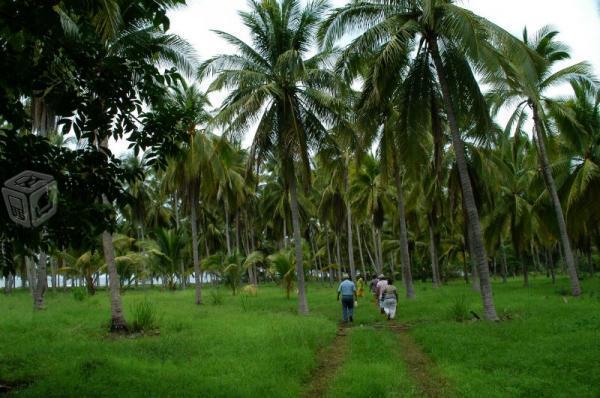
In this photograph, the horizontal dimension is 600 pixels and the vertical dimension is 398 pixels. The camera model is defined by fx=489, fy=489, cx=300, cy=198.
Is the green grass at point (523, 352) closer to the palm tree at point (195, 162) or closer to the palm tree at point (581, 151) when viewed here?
the palm tree at point (581, 151)

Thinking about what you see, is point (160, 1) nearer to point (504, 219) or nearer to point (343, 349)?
point (343, 349)

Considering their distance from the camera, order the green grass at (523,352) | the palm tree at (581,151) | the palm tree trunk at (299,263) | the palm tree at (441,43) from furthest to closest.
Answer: the palm tree at (581,151), the palm tree trunk at (299,263), the palm tree at (441,43), the green grass at (523,352)

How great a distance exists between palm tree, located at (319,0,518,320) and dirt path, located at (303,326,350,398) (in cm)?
453

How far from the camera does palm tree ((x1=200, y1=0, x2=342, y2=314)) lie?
16.6 meters

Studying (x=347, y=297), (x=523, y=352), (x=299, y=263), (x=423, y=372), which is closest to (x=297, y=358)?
(x=423, y=372)

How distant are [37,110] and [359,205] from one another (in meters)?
17.9

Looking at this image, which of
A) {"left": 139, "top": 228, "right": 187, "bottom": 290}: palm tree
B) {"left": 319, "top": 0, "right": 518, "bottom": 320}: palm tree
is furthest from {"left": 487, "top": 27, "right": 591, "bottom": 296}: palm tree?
{"left": 139, "top": 228, "right": 187, "bottom": 290}: palm tree

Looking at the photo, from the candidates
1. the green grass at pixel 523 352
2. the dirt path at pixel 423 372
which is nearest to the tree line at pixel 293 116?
the green grass at pixel 523 352

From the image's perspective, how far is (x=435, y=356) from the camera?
9.35 meters

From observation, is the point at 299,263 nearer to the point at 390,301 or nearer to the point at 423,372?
the point at 390,301

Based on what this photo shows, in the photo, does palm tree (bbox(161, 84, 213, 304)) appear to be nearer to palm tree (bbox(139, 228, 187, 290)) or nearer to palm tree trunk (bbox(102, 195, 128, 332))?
palm tree (bbox(139, 228, 187, 290))

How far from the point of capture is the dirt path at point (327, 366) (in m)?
7.56

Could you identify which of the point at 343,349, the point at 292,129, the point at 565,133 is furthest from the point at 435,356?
the point at 565,133

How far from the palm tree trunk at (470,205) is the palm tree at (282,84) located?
→ 3779mm
